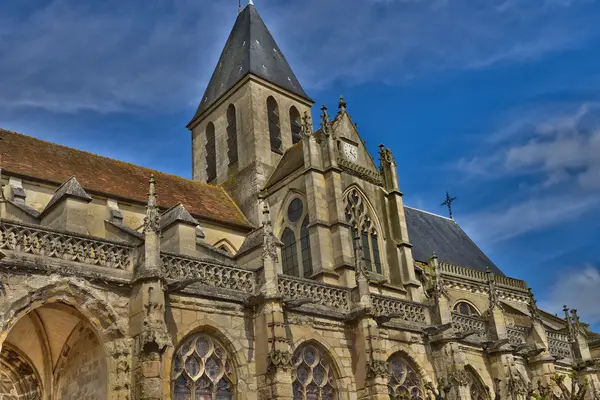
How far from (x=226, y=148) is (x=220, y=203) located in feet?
12.0

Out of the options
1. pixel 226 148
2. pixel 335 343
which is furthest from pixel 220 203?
pixel 335 343

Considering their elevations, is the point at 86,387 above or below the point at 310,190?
below

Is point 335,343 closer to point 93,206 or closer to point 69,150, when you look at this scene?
point 93,206

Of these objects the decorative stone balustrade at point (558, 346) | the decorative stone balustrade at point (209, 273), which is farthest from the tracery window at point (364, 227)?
the decorative stone balustrade at point (209, 273)

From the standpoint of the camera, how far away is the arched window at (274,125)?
26297mm

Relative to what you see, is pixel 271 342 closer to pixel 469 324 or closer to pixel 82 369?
pixel 82 369

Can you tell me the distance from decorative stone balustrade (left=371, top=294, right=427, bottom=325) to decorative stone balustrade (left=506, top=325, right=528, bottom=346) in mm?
3887

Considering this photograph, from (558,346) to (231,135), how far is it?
13.8 meters

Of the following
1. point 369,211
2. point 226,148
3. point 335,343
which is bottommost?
point 335,343

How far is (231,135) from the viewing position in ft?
89.3

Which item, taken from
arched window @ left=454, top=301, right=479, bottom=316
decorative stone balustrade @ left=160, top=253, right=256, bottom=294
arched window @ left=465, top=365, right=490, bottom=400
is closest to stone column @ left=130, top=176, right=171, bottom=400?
decorative stone balustrade @ left=160, top=253, right=256, bottom=294

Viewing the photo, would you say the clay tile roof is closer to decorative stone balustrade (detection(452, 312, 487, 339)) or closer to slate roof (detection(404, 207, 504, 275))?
decorative stone balustrade (detection(452, 312, 487, 339))

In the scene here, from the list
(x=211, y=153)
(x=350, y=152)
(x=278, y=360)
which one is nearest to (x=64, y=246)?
(x=278, y=360)

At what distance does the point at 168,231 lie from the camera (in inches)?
672
